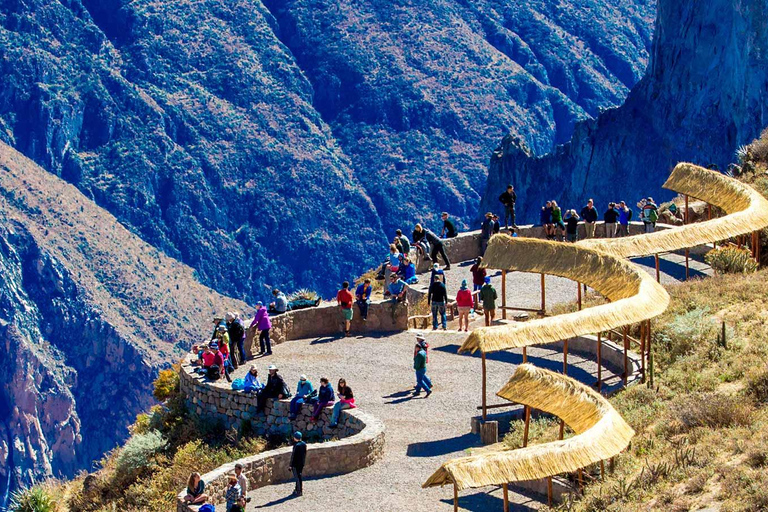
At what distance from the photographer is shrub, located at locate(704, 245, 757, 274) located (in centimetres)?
2961

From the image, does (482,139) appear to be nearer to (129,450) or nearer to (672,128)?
(672,128)

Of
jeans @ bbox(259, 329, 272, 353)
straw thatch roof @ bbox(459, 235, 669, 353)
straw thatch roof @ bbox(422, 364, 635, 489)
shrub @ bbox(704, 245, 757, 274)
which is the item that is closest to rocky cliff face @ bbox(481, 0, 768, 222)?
shrub @ bbox(704, 245, 757, 274)

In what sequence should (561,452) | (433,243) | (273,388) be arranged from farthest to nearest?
1. (433,243)
2. (273,388)
3. (561,452)

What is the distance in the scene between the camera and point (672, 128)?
123 metres

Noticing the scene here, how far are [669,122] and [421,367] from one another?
102685 mm

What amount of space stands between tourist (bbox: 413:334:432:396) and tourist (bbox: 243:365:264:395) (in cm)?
272

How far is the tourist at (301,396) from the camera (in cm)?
2473

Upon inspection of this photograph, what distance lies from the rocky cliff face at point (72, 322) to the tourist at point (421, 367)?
10517cm

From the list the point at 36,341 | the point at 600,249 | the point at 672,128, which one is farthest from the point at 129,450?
the point at 36,341

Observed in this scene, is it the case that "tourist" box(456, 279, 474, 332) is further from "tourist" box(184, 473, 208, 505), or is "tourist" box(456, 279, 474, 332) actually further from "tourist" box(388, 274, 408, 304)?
"tourist" box(184, 473, 208, 505)

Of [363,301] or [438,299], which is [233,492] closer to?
[363,301]

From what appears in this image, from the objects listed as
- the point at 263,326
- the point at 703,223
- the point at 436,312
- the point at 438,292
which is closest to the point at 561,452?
the point at 703,223

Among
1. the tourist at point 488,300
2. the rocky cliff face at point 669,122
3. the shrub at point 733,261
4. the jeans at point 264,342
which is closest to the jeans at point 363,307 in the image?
the jeans at point 264,342

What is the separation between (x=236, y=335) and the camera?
27.8 m
